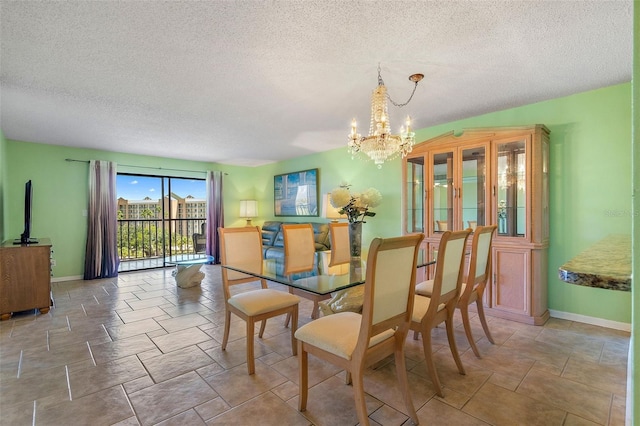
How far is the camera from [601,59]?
90.7 inches

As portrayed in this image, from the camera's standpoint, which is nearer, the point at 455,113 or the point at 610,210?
the point at 610,210

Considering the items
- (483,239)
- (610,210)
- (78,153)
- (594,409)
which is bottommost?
(594,409)

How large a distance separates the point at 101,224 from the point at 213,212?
2.05 m

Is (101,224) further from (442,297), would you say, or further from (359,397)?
(442,297)

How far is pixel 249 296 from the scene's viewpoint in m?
2.36

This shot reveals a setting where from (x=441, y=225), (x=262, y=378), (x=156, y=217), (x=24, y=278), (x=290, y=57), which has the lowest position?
(x=262, y=378)

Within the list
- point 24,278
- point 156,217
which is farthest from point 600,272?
point 156,217

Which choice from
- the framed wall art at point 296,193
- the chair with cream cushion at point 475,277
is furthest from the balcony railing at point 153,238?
the chair with cream cushion at point 475,277

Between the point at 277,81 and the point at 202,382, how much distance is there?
243 cm

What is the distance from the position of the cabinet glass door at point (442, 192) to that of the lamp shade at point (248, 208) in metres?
4.51

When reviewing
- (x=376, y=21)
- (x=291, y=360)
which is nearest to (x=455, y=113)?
(x=376, y=21)

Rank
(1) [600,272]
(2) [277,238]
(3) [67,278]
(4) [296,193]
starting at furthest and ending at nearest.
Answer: (4) [296,193]
(2) [277,238]
(3) [67,278]
(1) [600,272]

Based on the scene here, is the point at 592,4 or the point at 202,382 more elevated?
the point at 592,4

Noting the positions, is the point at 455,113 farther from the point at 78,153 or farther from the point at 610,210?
the point at 78,153
